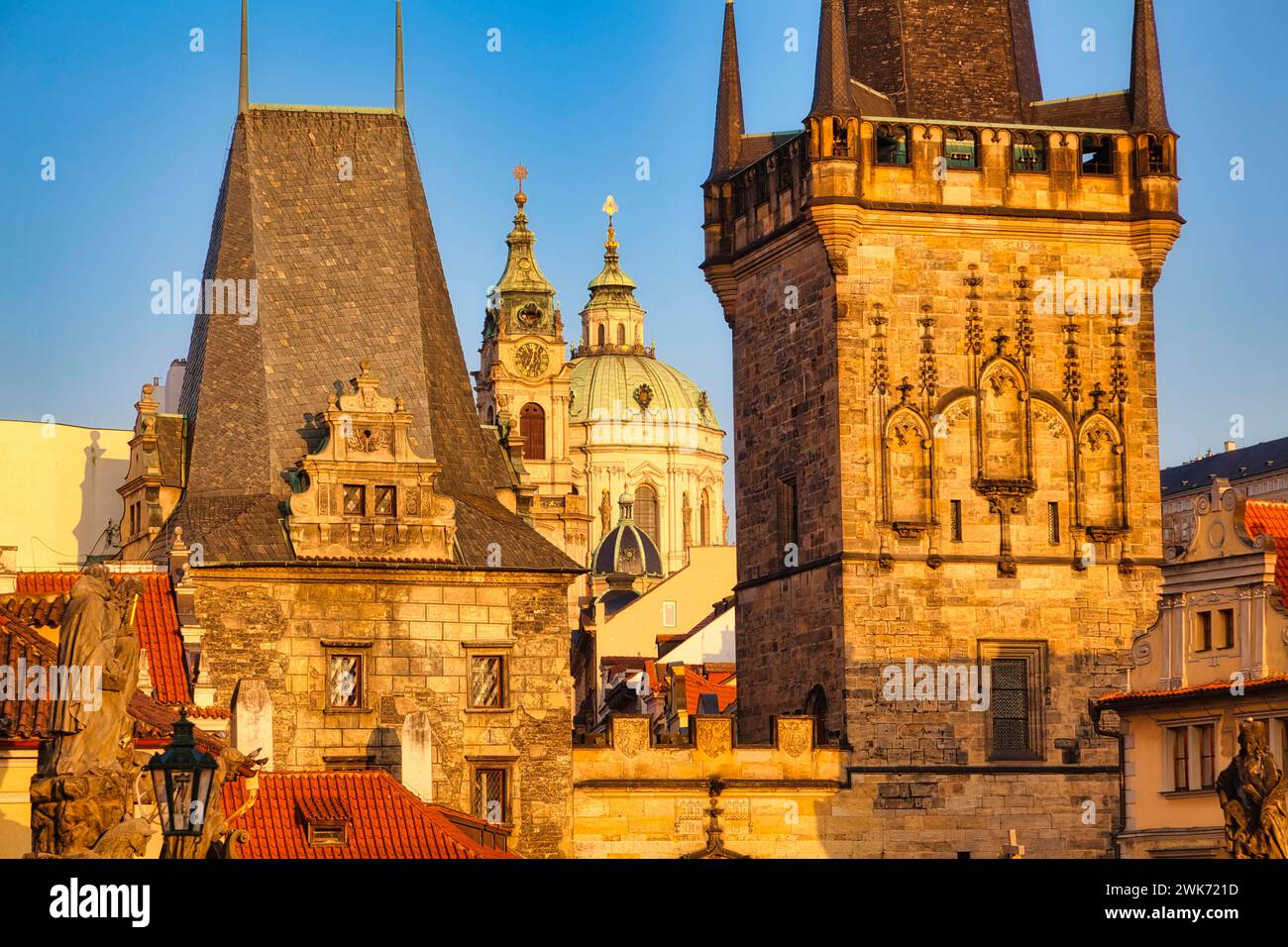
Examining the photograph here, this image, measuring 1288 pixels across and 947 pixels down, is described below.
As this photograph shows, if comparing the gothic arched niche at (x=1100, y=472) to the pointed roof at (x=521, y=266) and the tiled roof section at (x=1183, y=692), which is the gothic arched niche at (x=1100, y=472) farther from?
the pointed roof at (x=521, y=266)

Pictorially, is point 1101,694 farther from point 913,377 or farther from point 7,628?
point 7,628

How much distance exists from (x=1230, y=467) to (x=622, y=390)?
56240 mm

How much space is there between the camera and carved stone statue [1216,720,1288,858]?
31.3m

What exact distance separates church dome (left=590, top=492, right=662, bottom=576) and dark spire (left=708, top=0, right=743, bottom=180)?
315ft

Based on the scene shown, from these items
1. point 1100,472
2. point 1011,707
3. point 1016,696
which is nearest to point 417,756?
point 1011,707

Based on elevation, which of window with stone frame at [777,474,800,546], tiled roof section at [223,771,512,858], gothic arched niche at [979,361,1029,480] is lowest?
tiled roof section at [223,771,512,858]

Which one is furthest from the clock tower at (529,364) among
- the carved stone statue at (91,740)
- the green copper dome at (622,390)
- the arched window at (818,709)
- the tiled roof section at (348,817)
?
the carved stone statue at (91,740)

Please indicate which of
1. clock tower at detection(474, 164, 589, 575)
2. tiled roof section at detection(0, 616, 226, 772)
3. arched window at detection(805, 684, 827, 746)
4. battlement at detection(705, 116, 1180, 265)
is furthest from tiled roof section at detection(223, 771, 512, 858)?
clock tower at detection(474, 164, 589, 575)

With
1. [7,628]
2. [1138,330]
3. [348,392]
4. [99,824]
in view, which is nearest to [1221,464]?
[1138,330]

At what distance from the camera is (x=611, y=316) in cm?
18875

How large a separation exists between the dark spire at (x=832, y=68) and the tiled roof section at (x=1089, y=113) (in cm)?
467

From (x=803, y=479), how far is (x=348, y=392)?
10129 millimetres

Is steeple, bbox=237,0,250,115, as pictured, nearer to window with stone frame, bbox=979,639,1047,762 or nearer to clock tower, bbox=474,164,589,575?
window with stone frame, bbox=979,639,1047,762

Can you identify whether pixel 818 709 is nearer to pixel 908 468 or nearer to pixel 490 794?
pixel 908 468
